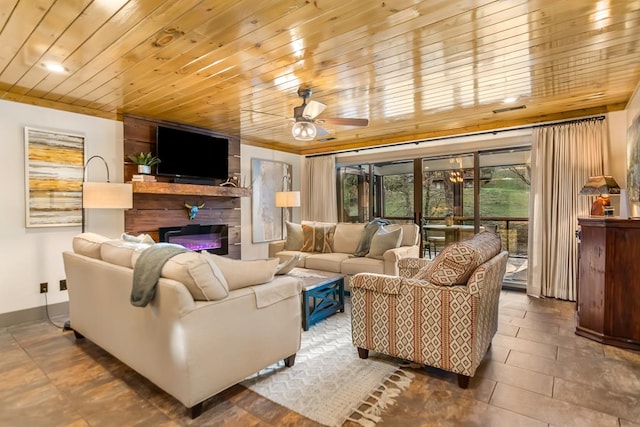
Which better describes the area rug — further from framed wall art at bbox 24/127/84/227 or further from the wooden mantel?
framed wall art at bbox 24/127/84/227

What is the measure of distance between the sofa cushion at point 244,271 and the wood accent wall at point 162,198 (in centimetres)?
268

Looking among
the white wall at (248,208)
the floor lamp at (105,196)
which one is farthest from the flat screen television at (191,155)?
the floor lamp at (105,196)

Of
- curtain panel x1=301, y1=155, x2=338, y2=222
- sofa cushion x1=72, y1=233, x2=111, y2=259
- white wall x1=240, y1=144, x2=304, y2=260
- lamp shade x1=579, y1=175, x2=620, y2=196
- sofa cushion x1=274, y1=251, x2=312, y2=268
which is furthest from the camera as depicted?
curtain panel x1=301, y1=155, x2=338, y2=222

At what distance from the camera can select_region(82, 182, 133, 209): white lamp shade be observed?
3.36 meters

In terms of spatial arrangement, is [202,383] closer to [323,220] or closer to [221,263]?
[221,263]

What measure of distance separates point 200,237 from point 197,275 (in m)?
3.38

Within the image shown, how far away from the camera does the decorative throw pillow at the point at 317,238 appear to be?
195 inches

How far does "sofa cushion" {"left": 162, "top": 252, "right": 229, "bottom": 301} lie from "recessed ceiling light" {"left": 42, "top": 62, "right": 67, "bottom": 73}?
7.16 feet

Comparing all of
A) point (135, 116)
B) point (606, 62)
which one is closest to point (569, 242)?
point (606, 62)

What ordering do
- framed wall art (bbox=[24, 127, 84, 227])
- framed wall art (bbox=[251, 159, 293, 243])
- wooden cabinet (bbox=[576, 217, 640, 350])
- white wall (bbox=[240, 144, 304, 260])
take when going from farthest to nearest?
framed wall art (bbox=[251, 159, 293, 243]) < white wall (bbox=[240, 144, 304, 260]) < framed wall art (bbox=[24, 127, 84, 227]) < wooden cabinet (bbox=[576, 217, 640, 350])

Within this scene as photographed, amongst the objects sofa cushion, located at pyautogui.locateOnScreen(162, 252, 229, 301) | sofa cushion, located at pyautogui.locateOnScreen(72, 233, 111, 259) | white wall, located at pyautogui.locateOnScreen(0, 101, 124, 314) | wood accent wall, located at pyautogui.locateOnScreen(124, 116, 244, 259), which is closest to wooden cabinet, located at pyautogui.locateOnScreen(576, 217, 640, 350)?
sofa cushion, located at pyautogui.locateOnScreen(162, 252, 229, 301)

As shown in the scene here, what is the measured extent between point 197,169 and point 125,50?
7.89ft

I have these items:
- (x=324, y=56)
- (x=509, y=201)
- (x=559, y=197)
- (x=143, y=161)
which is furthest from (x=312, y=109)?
(x=509, y=201)

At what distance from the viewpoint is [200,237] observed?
501 centimetres
